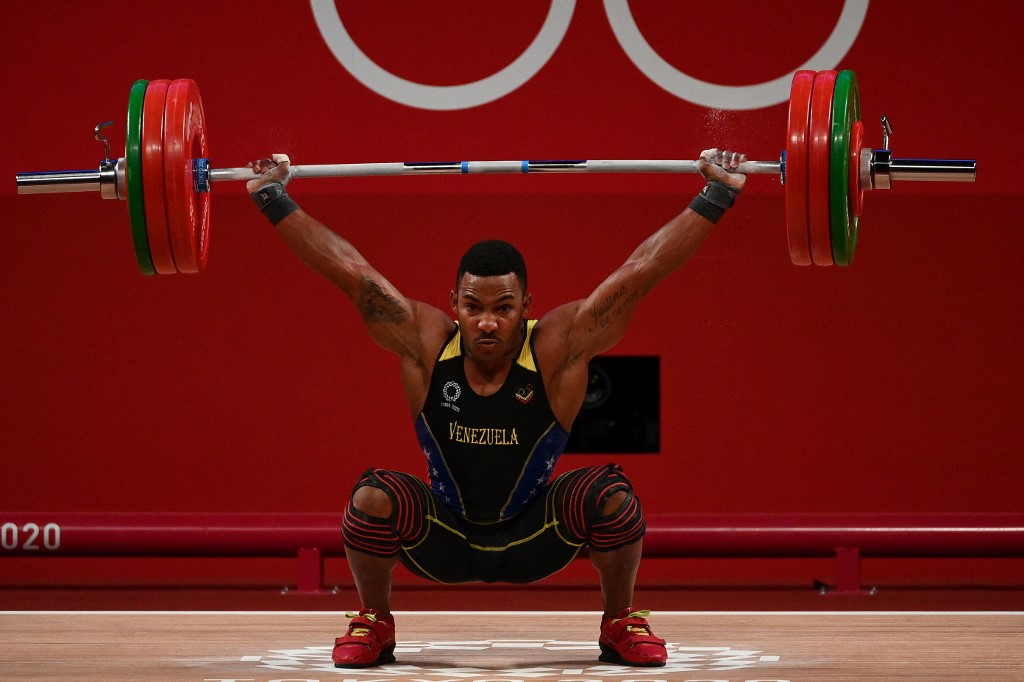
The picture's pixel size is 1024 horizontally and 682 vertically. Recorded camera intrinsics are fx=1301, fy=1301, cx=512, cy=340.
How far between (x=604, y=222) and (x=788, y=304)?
799mm

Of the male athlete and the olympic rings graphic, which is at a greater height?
the olympic rings graphic

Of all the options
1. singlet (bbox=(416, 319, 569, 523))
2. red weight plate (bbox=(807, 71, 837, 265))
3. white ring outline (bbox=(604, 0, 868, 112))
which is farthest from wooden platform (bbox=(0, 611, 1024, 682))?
white ring outline (bbox=(604, 0, 868, 112))

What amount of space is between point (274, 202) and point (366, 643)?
1.11m

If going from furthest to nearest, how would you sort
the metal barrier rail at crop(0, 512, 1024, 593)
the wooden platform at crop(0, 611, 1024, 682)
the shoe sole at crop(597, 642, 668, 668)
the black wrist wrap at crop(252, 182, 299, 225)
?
the metal barrier rail at crop(0, 512, 1024, 593)
the black wrist wrap at crop(252, 182, 299, 225)
the shoe sole at crop(597, 642, 668, 668)
the wooden platform at crop(0, 611, 1024, 682)

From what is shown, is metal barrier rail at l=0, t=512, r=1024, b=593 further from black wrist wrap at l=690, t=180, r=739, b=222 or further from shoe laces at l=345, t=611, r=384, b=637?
black wrist wrap at l=690, t=180, r=739, b=222

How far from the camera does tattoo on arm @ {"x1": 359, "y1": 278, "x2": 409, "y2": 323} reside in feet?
10.6

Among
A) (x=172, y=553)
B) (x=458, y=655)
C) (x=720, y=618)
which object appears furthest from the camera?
(x=172, y=553)

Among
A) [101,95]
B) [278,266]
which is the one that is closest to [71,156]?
[101,95]

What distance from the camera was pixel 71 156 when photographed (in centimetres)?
510

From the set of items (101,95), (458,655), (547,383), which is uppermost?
(101,95)

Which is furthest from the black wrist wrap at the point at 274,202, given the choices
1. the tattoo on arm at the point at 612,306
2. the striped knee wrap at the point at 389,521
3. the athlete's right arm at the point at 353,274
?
the tattoo on arm at the point at 612,306

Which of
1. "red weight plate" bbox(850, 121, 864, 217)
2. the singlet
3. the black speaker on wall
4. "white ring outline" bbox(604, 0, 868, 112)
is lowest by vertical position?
the singlet

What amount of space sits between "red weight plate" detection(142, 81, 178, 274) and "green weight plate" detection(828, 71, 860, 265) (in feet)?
5.47

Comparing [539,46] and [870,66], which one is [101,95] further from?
[870,66]
